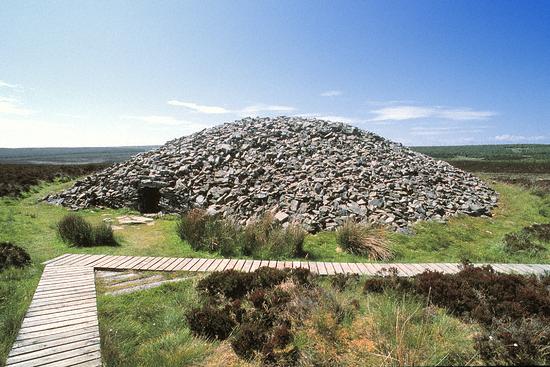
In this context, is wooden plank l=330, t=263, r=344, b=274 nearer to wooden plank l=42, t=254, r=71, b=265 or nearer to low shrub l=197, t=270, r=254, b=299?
low shrub l=197, t=270, r=254, b=299

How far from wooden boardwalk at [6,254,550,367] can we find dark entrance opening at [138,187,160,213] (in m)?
6.44

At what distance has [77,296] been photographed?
5453mm

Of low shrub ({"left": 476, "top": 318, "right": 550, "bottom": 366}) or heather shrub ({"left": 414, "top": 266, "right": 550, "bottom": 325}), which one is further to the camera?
heather shrub ({"left": 414, "top": 266, "right": 550, "bottom": 325})

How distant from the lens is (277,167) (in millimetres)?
14742

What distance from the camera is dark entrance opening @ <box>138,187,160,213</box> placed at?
14.2m

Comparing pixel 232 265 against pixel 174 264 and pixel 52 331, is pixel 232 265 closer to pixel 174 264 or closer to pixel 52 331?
pixel 174 264

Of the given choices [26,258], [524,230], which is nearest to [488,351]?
[26,258]

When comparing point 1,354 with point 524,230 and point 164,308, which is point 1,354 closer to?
point 164,308

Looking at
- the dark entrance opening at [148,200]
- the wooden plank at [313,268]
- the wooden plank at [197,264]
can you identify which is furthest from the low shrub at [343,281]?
the dark entrance opening at [148,200]

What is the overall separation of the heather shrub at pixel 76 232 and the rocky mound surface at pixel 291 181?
13.1 ft

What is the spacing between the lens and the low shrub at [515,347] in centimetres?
351

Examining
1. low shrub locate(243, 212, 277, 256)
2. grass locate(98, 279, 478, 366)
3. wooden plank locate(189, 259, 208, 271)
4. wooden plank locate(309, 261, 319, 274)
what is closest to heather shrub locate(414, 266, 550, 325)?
grass locate(98, 279, 478, 366)

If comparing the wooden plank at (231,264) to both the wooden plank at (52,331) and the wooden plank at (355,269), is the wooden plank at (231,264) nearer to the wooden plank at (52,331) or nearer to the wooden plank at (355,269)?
the wooden plank at (355,269)

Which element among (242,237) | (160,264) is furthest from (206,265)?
(242,237)
